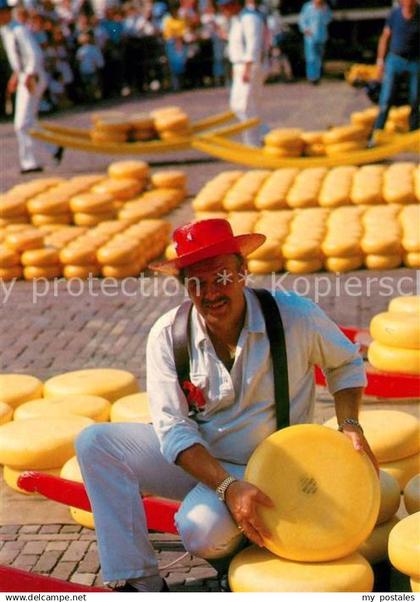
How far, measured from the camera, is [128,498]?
11.6ft

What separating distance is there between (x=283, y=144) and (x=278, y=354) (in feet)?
29.6

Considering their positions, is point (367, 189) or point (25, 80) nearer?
point (367, 189)

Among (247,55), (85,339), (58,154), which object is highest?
(247,55)

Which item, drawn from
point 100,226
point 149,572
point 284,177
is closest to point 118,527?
point 149,572

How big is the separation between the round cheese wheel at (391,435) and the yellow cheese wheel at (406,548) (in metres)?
0.89

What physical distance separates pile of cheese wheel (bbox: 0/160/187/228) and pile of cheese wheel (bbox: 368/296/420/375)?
4151 mm

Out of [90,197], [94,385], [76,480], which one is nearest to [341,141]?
[90,197]

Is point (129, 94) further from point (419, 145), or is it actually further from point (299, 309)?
point (299, 309)

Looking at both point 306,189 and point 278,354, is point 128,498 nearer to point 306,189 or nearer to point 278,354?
point 278,354

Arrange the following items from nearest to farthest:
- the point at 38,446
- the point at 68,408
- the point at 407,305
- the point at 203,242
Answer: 1. the point at 203,242
2. the point at 38,446
3. the point at 68,408
4. the point at 407,305

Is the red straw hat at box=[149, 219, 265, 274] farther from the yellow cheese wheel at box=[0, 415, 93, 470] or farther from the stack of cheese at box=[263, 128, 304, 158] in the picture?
the stack of cheese at box=[263, 128, 304, 158]

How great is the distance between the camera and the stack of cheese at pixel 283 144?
1234 centimetres

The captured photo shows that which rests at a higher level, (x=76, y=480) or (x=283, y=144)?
(x=76, y=480)

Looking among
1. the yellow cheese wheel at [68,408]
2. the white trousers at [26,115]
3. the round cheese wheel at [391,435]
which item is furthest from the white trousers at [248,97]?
the round cheese wheel at [391,435]
